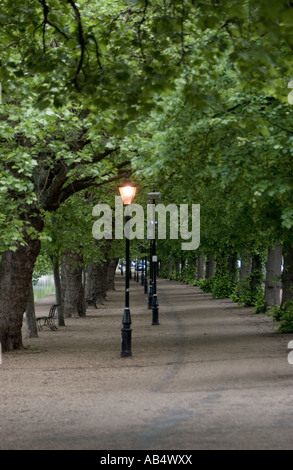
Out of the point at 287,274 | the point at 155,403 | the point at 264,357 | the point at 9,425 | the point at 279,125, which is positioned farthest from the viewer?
the point at 287,274

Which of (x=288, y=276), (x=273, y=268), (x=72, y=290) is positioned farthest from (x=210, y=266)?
(x=288, y=276)

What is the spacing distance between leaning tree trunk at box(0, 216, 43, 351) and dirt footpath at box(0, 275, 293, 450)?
0.87m

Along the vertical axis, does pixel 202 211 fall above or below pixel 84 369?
above

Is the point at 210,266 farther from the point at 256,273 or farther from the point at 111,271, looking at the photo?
the point at 256,273

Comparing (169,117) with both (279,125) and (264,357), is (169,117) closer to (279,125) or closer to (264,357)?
(279,125)

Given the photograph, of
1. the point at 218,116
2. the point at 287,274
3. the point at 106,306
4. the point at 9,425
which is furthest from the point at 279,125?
the point at 106,306

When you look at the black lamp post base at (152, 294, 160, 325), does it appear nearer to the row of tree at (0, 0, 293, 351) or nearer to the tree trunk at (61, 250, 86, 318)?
the row of tree at (0, 0, 293, 351)

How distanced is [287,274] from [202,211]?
22.3 feet

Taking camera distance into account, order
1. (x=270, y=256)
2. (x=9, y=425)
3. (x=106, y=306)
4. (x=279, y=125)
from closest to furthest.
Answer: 1. (x=9, y=425)
2. (x=279, y=125)
3. (x=270, y=256)
4. (x=106, y=306)

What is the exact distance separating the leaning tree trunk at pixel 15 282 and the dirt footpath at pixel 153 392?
2.85 ft

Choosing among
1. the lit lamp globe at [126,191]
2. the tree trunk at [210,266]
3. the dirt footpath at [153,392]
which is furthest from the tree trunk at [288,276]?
the tree trunk at [210,266]

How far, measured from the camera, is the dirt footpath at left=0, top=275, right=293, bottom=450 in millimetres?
9570

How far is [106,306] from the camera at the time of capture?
49.9 m

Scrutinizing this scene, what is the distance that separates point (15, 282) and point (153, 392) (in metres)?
9.37
